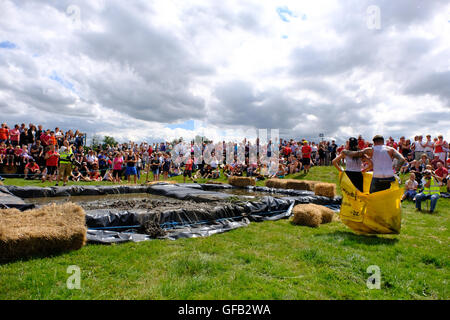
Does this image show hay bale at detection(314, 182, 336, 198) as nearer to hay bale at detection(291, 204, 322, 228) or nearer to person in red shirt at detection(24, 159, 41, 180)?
hay bale at detection(291, 204, 322, 228)

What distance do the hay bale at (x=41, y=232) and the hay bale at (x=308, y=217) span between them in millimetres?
4683

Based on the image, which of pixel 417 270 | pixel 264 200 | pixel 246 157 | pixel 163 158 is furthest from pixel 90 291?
pixel 246 157

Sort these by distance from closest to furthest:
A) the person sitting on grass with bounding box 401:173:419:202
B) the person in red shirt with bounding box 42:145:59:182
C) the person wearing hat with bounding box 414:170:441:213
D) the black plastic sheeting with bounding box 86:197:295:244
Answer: the black plastic sheeting with bounding box 86:197:295:244
the person wearing hat with bounding box 414:170:441:213
the person sitting on grass with bounding box 401:173:419:202
the person in red shirt with bounding box 42:145:59:182

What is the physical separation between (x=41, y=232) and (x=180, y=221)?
103 inches

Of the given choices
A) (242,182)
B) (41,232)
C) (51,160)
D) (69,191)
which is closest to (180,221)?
(41,232)

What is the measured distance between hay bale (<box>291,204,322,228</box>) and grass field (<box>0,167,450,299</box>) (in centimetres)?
113

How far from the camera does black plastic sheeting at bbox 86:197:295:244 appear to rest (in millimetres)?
4832

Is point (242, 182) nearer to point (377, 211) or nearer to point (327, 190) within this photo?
point (327, 190)

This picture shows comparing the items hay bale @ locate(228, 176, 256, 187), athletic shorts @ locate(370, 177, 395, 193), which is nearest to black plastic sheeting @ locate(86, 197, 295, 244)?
athletic shorts @ locate(370, 177, 395, 193)

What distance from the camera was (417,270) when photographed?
3.79 m

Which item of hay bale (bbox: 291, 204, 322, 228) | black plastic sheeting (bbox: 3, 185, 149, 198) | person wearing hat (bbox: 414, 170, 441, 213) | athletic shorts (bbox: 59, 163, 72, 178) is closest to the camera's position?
hay bale (bbox: 291, 204, 322, 228)

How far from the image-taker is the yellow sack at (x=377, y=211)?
516cm

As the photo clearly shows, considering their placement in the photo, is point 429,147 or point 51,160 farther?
point 429,147

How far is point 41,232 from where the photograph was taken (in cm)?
378
